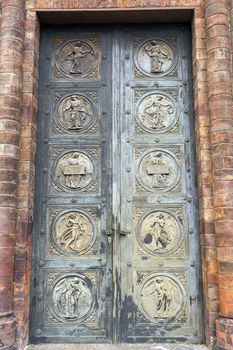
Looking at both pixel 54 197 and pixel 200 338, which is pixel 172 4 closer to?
pixel 54 197

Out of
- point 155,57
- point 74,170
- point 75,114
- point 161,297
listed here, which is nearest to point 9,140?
point 74,170

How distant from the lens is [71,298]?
13.5 feet

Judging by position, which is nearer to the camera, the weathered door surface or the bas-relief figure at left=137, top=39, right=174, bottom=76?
the weathered door surface

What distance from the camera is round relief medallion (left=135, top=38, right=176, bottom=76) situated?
460cm

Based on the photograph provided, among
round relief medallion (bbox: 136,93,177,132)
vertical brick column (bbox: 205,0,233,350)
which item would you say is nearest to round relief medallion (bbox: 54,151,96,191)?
round relief medallion (bbox: 136,93,177,132)

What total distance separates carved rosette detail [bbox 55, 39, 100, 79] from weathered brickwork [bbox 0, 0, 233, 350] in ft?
1.23

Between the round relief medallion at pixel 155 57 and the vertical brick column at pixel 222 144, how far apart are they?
587 millimetres

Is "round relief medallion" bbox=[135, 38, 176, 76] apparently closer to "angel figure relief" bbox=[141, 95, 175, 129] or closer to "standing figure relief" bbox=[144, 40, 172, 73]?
"standing figure relief" bbox=[144, 40, 172, 73]

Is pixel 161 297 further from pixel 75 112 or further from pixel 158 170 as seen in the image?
pixel 75 112

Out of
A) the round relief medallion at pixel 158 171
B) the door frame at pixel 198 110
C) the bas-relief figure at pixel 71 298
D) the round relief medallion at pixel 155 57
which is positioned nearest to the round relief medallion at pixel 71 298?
the bas-relief figure at pixel 71 298

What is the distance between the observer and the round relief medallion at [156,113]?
4477 mm

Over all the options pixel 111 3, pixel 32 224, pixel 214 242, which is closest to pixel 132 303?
pixel 214 242

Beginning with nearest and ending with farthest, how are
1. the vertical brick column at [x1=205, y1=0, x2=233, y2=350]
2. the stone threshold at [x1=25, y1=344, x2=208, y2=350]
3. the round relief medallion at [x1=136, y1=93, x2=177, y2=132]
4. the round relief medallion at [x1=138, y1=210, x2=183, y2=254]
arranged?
1. the vertical brick column at [x1=205, y1=0, x2=233, y2=350]
2. the stone threshold at [x1=25, y1=344, x2=208, y2=350]
3. the round relief medallion at [x1=138, y1=210, x2=183, y2=254]
4. the round relief medallion at [x1=136, y1=93, x2=177, y2=132]

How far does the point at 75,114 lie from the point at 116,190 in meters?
1.07
